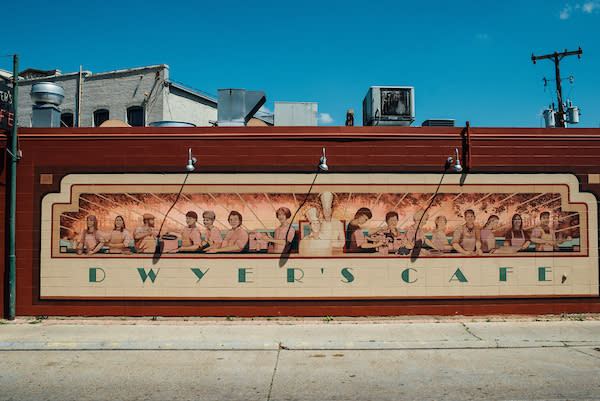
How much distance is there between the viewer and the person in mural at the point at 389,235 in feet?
39.2

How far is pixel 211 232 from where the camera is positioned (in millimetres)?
11898

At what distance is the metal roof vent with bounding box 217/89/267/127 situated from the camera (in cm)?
1366

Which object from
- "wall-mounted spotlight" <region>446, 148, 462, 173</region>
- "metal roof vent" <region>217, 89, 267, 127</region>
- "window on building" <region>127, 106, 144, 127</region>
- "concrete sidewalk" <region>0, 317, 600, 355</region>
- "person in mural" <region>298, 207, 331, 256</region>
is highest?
"window on building" <region>127, 106, 144, 127</region>

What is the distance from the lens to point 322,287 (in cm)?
1189

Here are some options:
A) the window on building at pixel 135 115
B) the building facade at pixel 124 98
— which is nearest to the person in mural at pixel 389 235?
the building facade at pixel 124 98

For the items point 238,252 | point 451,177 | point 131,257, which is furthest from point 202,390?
point 451,177

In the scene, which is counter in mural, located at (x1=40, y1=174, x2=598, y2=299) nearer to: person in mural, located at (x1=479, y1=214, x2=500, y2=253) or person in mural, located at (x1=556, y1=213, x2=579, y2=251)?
person in mural, located at (x1=479, y1=214, x2=500, y2=253)

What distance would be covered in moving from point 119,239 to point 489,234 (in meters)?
9.97

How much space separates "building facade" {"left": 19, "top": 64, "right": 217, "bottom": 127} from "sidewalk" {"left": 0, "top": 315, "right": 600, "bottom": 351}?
14.6 metres

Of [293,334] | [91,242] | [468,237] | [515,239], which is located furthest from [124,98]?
[515,239]

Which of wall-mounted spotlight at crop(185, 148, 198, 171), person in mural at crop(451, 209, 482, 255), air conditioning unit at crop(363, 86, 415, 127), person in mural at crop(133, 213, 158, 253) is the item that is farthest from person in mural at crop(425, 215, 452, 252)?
person in mural at crop(133, 213, 158, 253)

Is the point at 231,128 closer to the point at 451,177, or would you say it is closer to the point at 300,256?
the point at 300,256

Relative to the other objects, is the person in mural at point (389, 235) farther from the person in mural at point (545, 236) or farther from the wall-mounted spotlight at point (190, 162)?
the wall-mounted spotlight at point (190, 162)

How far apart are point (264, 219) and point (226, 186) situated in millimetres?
1353
